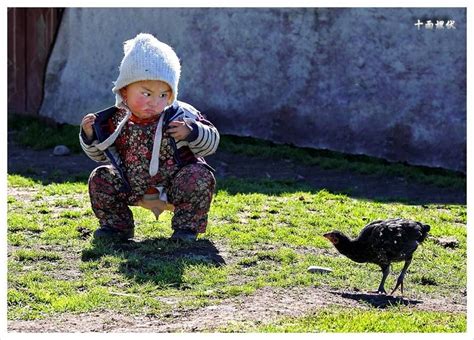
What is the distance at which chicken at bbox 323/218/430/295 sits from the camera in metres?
Result: 6.17

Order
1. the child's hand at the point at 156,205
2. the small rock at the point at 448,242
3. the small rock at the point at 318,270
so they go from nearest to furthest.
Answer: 1. the small rock at the point at 318,270
2. the child's hand at the point at 156,205
3. the small rock at the point at 448,242

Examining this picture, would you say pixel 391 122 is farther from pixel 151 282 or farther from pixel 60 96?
pixel 151 282

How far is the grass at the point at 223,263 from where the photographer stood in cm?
577

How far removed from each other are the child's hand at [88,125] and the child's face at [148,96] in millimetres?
298

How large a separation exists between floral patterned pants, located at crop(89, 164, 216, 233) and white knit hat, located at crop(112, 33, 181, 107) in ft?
2.02

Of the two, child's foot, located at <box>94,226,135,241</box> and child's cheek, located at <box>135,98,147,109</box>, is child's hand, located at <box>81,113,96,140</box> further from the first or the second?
child's foot, located at <box>94,226,135,241</box>

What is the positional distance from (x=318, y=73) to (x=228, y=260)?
5.44m

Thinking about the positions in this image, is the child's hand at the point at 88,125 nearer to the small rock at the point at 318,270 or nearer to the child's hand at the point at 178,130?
the child's hand at the point at 178,130

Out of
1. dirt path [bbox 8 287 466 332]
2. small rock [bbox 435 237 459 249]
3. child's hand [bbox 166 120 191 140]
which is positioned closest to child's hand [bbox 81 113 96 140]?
child's hand [bbox 166 120 191 140]

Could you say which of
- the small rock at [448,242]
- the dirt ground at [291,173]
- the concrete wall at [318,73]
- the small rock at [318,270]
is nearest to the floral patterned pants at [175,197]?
the small rock at [318,270]

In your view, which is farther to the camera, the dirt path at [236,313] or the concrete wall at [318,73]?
the concrete wall at [318,73]

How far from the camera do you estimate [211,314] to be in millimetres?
5664

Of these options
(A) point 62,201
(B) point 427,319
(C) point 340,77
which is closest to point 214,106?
(C) point 340,77

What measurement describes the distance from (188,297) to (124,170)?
1561 mm
